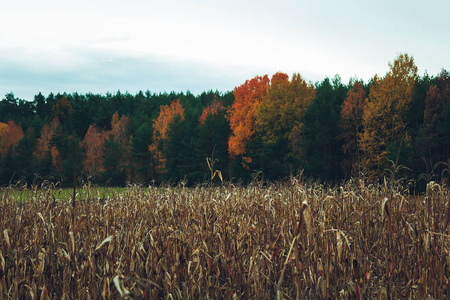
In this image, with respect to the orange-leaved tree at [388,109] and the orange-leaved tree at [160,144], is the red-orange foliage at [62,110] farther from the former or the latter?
the orange-leaved tree at [388,109]

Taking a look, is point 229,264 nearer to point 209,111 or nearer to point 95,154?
point 209,111

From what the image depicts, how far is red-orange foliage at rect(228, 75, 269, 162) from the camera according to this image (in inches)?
1309

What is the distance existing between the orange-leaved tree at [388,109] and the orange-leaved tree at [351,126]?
8.18ft

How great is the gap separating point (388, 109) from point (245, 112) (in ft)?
44.1

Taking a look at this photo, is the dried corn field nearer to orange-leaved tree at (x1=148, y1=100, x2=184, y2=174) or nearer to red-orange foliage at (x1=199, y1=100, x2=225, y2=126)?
red-orange foliage at (x1=199, y1=100, x2=225, y2=126)

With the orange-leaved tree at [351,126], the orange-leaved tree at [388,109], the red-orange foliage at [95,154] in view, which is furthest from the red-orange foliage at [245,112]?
the red-orange foliage at [95,154]

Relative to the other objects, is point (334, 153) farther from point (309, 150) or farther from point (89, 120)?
point (89, 120)

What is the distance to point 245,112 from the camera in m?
34.9

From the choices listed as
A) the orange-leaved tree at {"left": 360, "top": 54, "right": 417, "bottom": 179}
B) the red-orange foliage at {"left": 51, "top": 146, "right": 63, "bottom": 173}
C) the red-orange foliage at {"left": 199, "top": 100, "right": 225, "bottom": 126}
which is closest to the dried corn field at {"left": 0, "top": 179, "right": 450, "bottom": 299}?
the orange-leaved tree at {"left": 360, "top": 54, "right": 417, "bottom": 179}

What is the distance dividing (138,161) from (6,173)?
1624 cm

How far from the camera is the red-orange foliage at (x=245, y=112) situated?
3325 centimetres

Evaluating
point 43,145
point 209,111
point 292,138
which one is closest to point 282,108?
point 292,138

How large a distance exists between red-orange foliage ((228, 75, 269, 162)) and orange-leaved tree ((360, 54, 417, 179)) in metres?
10.6

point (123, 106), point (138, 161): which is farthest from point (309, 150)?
point (123, 106)
